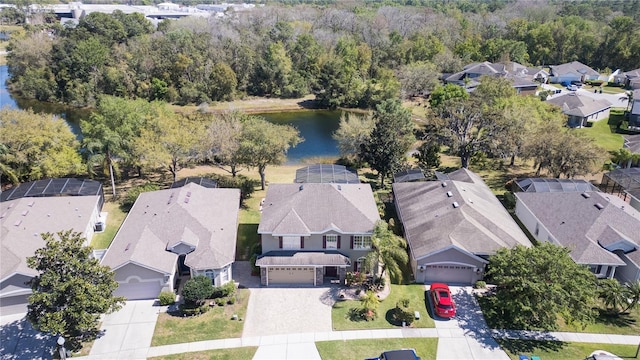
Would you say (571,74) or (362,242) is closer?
(362,242)

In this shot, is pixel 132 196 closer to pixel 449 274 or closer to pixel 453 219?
pixel 453 219

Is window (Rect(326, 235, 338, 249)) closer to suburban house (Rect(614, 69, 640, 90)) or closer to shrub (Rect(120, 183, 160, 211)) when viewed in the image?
shrub (Rect(120, 183, 160, 211))

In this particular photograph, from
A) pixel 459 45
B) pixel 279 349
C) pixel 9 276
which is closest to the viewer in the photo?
pixel 279 349

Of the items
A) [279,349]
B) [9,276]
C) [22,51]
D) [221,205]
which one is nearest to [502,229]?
[279,349]

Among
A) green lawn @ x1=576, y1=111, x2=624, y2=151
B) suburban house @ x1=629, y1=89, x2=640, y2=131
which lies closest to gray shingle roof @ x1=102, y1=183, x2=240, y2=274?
green lawn @ x1=576, y1=111, x2=624, y2=151

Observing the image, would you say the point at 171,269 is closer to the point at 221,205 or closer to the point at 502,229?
the point at 221,205

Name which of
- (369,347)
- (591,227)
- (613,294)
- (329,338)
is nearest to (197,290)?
(329,338)

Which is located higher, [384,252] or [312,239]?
[384,252]

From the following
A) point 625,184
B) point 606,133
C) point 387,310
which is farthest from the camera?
point 606,133
